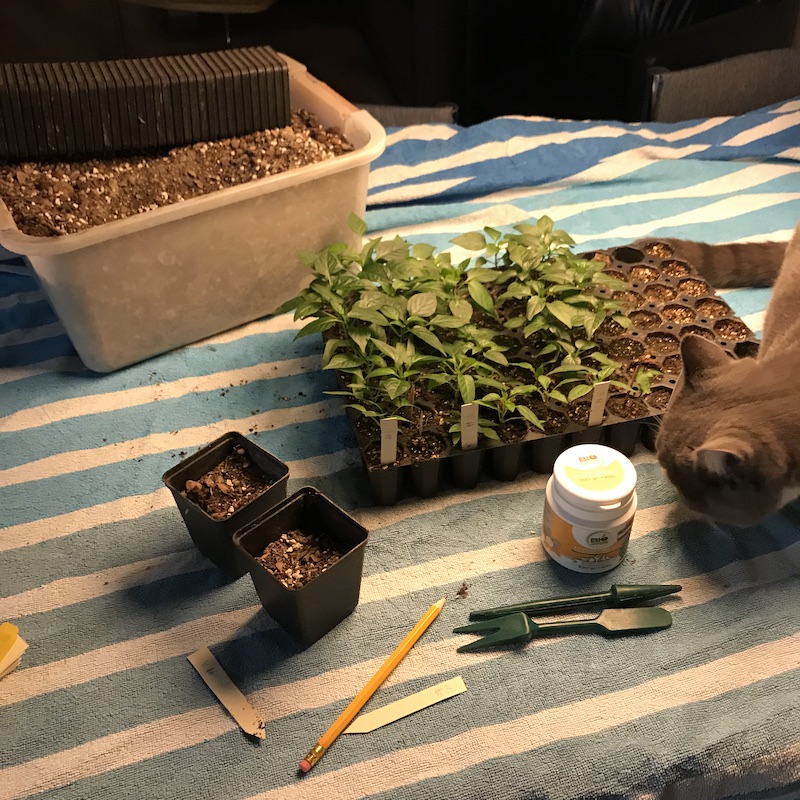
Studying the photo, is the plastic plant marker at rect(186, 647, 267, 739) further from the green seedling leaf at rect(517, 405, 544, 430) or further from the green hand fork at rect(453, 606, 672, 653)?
the green seedling leaf at rect(517, 405, 544, 430)

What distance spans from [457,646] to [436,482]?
0.23 meters

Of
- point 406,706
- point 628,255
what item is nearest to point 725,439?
point 406,706

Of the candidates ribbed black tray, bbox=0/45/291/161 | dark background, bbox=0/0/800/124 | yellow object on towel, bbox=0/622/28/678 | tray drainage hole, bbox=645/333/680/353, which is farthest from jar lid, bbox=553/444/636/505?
dark background, bbox=0/0/800/124

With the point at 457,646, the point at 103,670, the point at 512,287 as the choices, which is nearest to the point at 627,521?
the point at 457,646

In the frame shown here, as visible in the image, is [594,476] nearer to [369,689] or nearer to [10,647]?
[369,689]

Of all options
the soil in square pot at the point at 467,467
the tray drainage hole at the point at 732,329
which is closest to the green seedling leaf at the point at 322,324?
the soil in square pot at the point at 467,467

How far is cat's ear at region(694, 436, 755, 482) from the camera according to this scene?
78 centimetres

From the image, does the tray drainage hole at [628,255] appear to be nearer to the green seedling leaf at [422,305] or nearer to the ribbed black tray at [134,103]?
the green seedling leaf at [422,305]

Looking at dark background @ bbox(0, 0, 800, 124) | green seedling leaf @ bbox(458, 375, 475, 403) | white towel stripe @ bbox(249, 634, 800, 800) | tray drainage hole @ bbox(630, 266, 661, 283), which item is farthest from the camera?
dark background @ bbox(0, 0, 800, 124)

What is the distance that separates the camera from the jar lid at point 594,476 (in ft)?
2.65

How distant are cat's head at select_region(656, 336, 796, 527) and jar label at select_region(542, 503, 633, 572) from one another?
104mm

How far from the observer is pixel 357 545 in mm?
782

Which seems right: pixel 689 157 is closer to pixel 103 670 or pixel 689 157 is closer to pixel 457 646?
pixel 457 646

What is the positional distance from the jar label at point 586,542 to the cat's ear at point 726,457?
109mm
